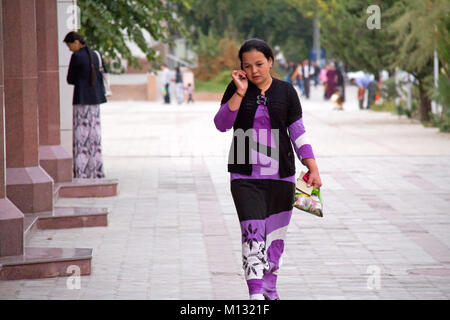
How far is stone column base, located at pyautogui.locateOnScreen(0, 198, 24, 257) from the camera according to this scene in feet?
26.5

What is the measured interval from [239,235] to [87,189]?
136 inches

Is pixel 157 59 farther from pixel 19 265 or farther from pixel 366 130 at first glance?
pixel 19 265

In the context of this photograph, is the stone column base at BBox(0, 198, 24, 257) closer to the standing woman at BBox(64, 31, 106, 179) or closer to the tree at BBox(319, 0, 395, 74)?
the standing woman at BBox(64, 31, 106, 179)

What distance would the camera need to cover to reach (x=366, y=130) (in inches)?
997

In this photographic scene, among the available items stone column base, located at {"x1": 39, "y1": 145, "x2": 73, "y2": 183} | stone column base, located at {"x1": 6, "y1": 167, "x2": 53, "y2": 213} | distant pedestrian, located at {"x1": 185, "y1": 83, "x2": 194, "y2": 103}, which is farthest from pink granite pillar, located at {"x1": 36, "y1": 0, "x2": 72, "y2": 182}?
distant pedestrian, located at {"x1": 185, "y1": 83, "x2": 194, "y2": 103}

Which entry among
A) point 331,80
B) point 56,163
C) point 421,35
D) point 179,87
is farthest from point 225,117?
point 179,87

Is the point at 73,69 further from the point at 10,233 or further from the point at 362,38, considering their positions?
the point at 362,38

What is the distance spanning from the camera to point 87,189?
1286cm

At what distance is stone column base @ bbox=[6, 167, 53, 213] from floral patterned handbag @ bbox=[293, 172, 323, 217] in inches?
166

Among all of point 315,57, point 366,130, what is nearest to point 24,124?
point 366,130

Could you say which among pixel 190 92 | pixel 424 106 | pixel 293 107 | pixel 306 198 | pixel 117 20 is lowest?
pixel 190 92

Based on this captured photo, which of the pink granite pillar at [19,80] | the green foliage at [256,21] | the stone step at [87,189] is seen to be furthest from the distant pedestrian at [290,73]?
the pink granite pillar at [19,80]

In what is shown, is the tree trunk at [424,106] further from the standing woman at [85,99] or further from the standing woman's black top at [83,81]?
the standing woman's black top at [83,81]

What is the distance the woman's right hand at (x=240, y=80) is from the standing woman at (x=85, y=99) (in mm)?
6991
